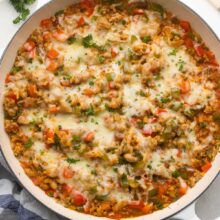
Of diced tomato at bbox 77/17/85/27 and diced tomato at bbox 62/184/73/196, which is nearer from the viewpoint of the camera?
diced tomato at bbox 62/184/73/196

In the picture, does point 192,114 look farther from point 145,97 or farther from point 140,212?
point 140,212

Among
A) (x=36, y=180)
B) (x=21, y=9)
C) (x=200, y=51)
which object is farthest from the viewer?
(x=21, y=9)

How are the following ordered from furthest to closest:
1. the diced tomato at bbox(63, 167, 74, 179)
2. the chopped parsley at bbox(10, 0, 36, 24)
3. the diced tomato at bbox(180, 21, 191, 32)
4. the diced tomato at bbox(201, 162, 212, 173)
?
the chopped parsley at bbox(10, 0, 36, 24), the diced tomato at bbox(180, 21, 191, 32), the diced tomato at bbox(201, 162, 212, 173), the diced tomato at bbox(63, 167, 74, 179)

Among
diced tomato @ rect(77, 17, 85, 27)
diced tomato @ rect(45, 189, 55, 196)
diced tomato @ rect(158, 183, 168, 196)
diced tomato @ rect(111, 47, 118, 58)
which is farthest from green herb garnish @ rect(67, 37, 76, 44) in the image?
diced tomato @ rect(158, 183, 168, 196)

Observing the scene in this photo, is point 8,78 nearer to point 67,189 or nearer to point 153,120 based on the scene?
point 67,189

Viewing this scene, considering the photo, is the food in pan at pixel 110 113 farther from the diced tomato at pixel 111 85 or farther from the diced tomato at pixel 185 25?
the diced tomato at pixel 185 25

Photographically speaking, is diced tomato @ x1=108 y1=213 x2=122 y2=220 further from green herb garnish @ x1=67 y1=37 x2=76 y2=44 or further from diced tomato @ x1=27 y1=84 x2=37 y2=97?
green herb garnish @ x1=67 y1=37 x2=76 y2=44

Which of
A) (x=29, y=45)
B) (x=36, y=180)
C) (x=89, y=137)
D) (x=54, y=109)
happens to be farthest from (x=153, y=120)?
(x=29, y=45)

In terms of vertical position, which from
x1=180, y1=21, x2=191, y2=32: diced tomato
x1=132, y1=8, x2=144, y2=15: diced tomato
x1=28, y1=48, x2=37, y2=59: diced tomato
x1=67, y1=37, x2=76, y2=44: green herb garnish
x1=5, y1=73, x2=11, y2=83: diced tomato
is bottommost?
x1=5, y1=73, x2=11, y2=83: diced tomato
